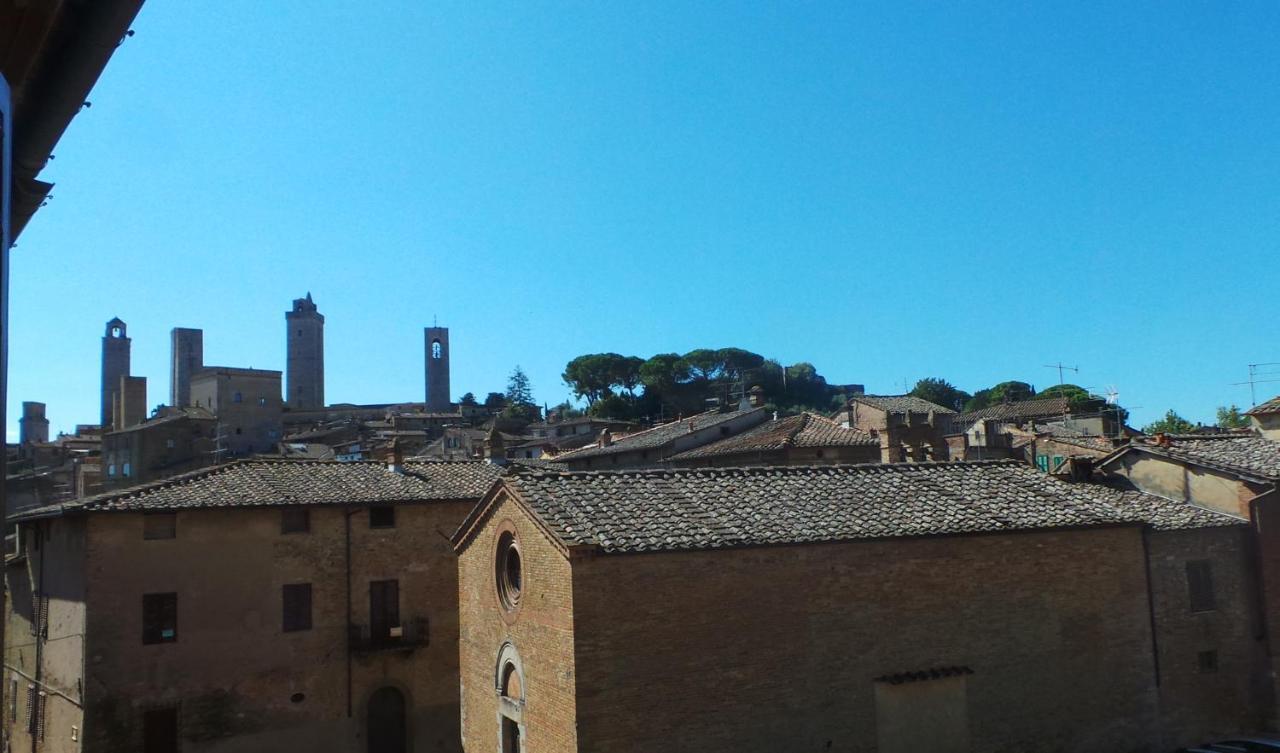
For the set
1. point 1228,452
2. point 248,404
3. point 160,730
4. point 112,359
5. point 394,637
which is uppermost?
point 112,359

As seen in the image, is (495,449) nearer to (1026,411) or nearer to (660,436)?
(660,436)

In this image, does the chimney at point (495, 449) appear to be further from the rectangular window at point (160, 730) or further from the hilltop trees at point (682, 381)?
the hilltop trees at point (682, 381)

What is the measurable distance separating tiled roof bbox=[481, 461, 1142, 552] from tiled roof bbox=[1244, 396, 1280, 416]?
29.9 feet

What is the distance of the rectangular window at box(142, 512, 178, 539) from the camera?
23.3 metres

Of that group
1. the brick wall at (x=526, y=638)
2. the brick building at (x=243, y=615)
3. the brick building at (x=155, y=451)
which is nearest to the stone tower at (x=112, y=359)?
the brick building at (x=155, y=451)

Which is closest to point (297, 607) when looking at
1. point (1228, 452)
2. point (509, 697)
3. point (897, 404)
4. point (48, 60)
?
point (509, 697)

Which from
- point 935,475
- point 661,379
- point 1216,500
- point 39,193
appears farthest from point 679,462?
point 661,379

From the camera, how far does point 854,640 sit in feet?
55.9

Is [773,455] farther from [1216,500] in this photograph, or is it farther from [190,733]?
[190,733]

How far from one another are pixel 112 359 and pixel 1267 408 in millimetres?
110014

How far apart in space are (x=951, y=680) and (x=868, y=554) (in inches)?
105

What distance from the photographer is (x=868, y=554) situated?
17.4 meters

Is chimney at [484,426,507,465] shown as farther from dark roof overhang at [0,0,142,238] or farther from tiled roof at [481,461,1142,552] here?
dark roof overhang at [0,0,142,238]

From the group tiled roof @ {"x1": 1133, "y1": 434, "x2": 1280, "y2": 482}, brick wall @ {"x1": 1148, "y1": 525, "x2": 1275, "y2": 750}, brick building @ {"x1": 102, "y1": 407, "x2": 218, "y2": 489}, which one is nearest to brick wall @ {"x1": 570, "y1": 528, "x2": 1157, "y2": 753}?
brick wall @ {"x1": 1148, "y1": 525, "x2": 1275, "y2": 750}
